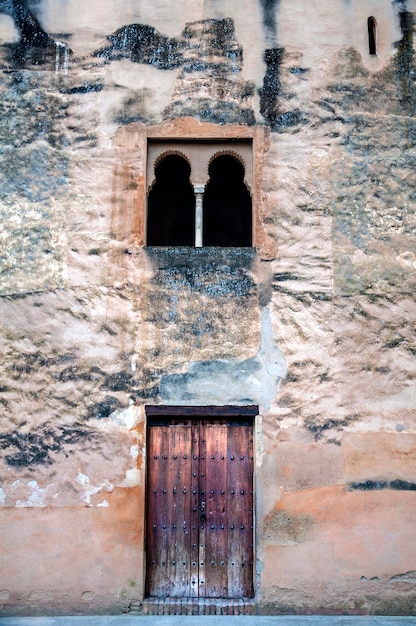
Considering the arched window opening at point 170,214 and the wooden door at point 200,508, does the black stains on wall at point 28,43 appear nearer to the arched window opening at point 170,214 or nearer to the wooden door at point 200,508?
the arched window opening at point 170,214

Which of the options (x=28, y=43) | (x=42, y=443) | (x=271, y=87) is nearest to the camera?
(x=42, y=443)

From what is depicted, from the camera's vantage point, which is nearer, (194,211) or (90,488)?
(90,488)

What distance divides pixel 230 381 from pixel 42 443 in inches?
68.4

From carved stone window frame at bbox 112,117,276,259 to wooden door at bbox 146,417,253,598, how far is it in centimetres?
184

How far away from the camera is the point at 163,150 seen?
6.68 meters

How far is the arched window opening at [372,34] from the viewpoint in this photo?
6.82 meters

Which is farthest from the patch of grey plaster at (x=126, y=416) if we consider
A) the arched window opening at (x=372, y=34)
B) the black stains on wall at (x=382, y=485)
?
the arched window opening at (x=372, y=34)

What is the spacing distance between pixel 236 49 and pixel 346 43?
3.53 ft

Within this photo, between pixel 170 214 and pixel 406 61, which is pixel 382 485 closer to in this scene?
pixel 406 61

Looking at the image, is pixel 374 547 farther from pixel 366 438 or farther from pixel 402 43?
pixel 402 43

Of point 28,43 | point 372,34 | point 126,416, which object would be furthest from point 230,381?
point 28,43

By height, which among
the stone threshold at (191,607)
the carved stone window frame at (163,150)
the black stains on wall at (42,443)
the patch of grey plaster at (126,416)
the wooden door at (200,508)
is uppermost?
the carved stone window frame at (163,150)

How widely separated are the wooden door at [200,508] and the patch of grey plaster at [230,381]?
0.24m

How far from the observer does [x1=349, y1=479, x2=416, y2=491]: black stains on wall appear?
604cm
